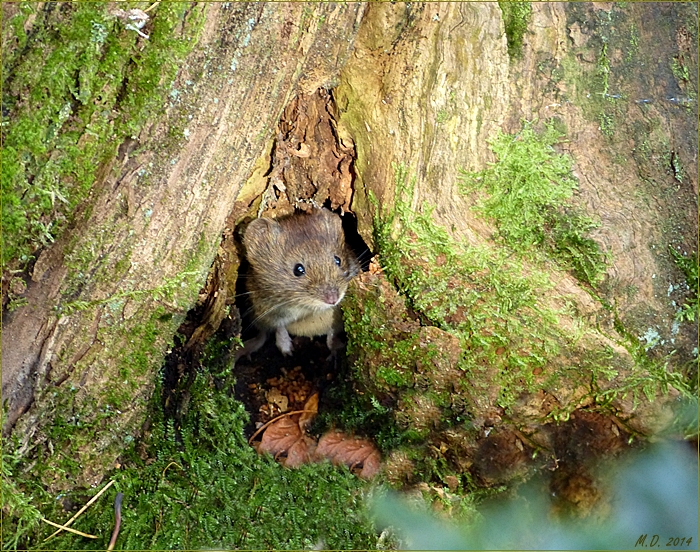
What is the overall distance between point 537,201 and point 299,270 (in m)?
1.98

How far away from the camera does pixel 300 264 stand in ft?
15.0

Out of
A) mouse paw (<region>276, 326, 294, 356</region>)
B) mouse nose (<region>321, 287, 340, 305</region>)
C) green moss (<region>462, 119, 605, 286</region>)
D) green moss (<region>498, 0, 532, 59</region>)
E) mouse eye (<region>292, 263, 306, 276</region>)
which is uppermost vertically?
green moss (<region>498, 0, 532, 59</region>)

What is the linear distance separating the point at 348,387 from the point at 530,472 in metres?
1.26

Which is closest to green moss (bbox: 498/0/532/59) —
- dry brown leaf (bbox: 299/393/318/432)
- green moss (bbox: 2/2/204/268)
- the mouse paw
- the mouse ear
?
green moss (bbox: 2/2/204/268)

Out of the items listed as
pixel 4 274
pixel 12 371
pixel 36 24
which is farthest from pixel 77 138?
pixel 12 371

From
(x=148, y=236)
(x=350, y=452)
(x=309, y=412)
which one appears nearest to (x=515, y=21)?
(x=148, y=236)

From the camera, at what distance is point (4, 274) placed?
105 inches

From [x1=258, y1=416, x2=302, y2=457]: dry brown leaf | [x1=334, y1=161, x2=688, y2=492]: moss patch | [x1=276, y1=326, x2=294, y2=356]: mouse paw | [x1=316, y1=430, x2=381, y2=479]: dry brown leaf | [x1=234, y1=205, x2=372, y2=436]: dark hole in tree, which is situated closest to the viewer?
[x1=334, y1=161, x2=688, y2=492]: moss patch

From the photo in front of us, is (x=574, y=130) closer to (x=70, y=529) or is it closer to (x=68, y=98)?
(x=68, y=98)

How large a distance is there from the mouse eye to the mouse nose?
0.37 meters

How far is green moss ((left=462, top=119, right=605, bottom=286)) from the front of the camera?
10.0 feet

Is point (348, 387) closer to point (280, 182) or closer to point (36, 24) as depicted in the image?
point (280, 182)

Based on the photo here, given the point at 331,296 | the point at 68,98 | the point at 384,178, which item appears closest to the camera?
the point at 68,98

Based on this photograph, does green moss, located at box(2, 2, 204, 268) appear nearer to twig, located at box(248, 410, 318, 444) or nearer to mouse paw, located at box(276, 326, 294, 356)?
twig, located at box(248, 410, 318, 444)
